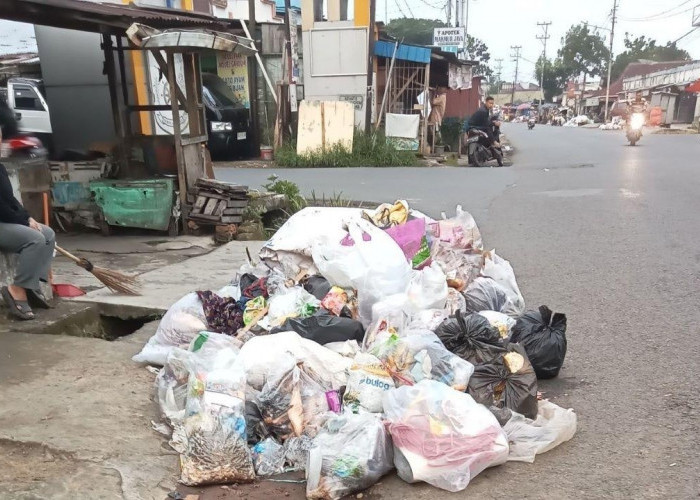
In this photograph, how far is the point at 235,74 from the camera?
1595 cm

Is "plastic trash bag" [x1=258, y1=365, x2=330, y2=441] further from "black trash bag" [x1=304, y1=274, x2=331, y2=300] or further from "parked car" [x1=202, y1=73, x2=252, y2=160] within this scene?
"parked car" [x1=202, y1=73, x2=252, y2=160]

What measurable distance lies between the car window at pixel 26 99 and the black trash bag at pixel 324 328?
10.4 metres

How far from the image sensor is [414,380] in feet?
9.96

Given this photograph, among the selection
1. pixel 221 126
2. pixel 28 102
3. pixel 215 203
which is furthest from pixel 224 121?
pixel 215 203

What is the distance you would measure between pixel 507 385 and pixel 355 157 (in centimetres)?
1210

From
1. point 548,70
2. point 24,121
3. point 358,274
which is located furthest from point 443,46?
point 548,70

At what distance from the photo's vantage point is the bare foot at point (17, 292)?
401cm

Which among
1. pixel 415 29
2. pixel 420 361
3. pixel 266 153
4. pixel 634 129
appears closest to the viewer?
pixel 420 361

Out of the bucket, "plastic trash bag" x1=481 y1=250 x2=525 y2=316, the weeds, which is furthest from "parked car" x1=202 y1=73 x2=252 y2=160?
"plastic trash bag" x1=481 y1=250 x2=525 y2=316

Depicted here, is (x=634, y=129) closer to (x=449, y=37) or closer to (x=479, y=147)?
(x=449, y=37)

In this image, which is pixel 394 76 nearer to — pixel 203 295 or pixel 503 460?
pixel 203 295

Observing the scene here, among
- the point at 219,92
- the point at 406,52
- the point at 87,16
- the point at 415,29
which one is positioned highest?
the point at 415,29

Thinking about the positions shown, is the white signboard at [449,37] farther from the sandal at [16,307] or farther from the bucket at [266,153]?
the sandal at [16,307]

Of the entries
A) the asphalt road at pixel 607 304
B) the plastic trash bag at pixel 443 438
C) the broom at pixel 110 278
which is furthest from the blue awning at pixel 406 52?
the plastic trash bag at pixel 443 438
